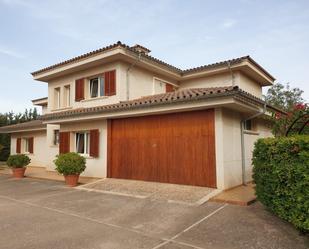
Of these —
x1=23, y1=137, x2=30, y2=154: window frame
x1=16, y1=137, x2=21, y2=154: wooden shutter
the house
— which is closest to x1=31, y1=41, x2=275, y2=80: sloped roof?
the house

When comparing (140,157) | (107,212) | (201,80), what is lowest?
(107,212)

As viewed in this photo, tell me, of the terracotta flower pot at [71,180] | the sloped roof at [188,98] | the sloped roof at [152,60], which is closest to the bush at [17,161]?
the sloped roof at [188,98]

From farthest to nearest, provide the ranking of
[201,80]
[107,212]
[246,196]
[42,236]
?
[201,80], [246,196], [107,212], [42,236]

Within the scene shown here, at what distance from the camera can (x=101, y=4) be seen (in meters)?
11.4

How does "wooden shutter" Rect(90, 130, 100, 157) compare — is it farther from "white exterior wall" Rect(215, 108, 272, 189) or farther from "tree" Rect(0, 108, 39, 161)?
"tree" Rect(0, 108, 39, 161)

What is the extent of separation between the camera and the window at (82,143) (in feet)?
47.7

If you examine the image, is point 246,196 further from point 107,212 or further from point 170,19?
point 170,19

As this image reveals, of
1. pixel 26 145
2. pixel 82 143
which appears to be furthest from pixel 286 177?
pixel 26 145

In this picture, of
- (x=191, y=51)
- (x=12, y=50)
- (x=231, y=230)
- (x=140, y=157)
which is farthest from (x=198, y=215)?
(x=12, y=50)

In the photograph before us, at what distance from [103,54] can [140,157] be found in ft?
19.6

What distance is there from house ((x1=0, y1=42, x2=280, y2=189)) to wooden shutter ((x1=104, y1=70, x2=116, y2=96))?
56 millimetres

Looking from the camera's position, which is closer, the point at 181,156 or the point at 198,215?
the point at 198,215

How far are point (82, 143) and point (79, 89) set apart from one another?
3402 mm

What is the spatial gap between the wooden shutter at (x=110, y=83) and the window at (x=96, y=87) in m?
0.76
